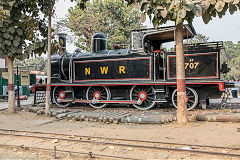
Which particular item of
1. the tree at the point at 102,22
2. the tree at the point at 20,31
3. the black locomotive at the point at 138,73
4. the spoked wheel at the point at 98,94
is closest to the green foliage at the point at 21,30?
the tree at the point at 20,31

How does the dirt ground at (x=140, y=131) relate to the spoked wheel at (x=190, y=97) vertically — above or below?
below

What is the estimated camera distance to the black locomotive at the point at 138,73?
9383mm

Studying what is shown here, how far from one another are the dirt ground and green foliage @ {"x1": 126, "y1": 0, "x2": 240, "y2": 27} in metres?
3.04

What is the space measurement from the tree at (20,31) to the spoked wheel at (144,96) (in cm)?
458

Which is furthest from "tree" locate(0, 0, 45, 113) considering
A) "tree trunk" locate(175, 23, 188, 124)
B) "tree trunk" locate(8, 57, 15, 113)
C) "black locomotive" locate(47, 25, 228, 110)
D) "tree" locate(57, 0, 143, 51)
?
"tree" locate(57, 0, 143, 51)

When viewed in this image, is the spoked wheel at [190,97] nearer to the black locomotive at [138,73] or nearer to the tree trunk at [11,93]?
the black locomotive at [138,73]

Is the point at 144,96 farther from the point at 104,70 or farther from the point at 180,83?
the point at 180,83

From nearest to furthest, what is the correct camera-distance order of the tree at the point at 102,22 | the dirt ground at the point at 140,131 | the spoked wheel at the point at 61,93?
the dirt ground at the point at 140,131
the spoked wheel at the point at 61,93
the tree at the point at 102,22

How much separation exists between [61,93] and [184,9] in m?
7.98

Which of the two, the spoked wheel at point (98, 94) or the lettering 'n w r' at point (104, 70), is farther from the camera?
the spoked wheel at point (98, 94)

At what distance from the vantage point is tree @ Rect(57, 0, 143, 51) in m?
22.4

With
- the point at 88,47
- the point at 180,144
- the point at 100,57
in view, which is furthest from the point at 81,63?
the point at 88,47

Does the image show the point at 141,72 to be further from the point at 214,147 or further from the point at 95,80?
the point at 214,147

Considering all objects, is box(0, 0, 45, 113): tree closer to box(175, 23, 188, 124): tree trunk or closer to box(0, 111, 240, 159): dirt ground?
box(0, 111, 240, 159): dirt ground
